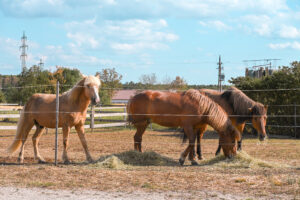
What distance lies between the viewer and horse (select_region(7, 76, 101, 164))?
26.4ft

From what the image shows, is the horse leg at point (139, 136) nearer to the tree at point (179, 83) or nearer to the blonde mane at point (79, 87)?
the blonde mane at point (79, 87)

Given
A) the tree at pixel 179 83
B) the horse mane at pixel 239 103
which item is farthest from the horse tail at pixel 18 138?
the tree at pixel 179 83

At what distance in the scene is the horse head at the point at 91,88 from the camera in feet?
25.6

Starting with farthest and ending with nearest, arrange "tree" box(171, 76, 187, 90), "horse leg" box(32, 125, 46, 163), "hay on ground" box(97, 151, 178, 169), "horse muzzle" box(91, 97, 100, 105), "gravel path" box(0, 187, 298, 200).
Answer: "tree" box(171, 76, 187, 90) < "horse leg" box(32, 125, 46, 163) < "hay on ground" box(97, 151, 178, 169) < "horse muzzle" box(91, 97, 100, 105) < "gravel path" box(0, 187, 298, 200)

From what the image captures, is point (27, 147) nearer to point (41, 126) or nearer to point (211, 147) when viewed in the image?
point (41, 126)

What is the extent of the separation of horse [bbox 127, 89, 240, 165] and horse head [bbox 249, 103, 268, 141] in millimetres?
948

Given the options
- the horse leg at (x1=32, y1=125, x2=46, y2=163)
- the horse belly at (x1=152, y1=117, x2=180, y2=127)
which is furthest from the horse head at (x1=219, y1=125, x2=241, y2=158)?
the horse leg at (x1=32, y1=125, x2=46, y2=163)

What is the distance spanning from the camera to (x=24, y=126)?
8562mm

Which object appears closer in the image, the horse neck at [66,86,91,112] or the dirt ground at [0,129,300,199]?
the dirt ground at [0,129,300,199]

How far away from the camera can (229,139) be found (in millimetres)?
7938

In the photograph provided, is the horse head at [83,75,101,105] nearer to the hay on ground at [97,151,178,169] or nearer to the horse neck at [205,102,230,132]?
the hay on ground at [97,151,178,169]

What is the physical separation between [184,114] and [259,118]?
1.93m

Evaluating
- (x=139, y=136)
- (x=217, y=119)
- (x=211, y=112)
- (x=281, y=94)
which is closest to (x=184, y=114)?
(x=211, y=112)

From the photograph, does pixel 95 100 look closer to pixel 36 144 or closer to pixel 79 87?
pixel 79 87
